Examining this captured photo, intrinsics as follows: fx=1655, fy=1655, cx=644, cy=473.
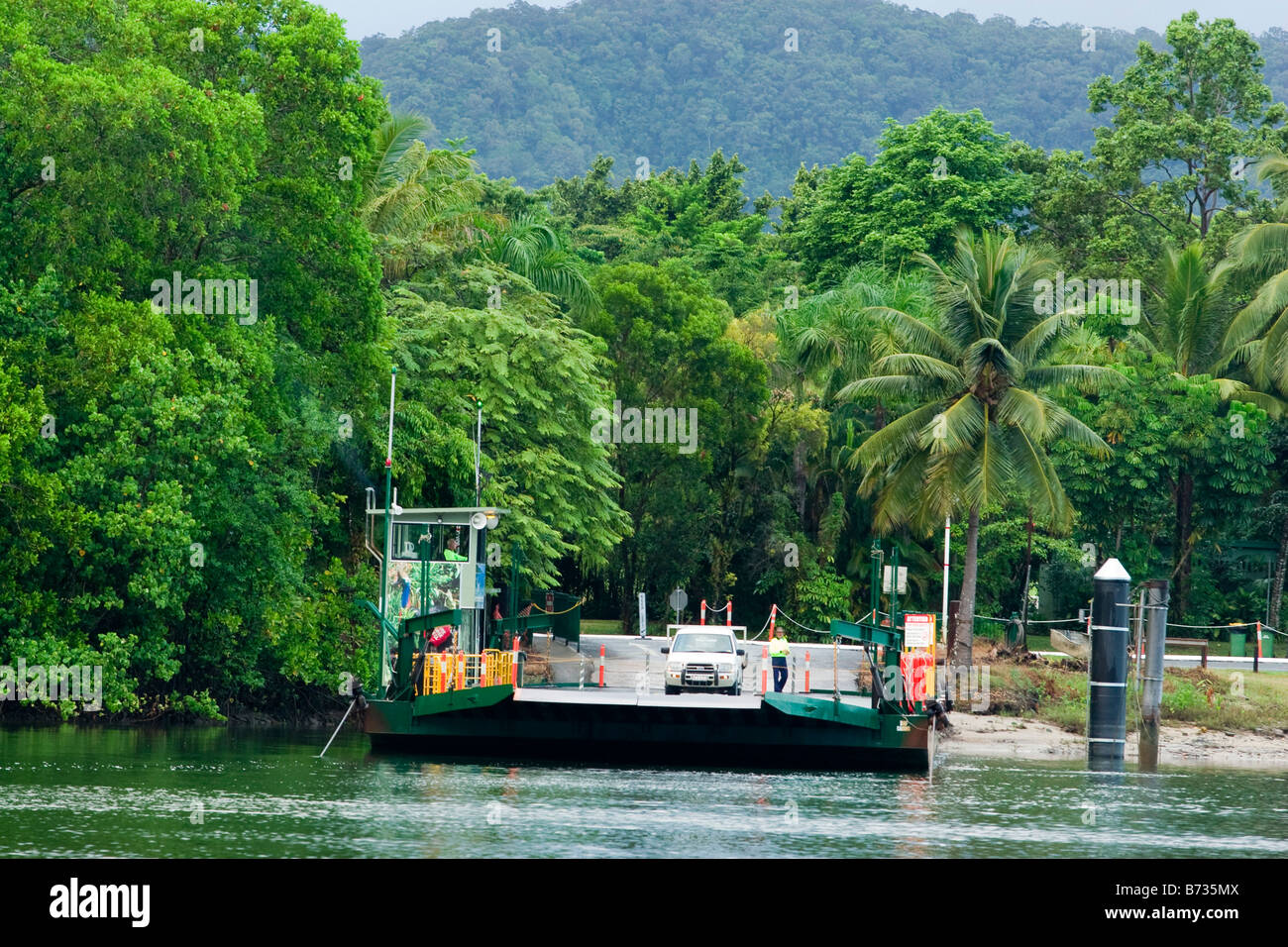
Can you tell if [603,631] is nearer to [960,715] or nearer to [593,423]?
[593,423]

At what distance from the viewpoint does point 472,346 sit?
146ft

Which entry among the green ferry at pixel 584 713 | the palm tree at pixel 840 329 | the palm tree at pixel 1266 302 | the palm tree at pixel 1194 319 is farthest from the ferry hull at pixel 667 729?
the palm tree at pixel 1266 302

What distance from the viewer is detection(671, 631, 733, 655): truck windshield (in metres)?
35.5

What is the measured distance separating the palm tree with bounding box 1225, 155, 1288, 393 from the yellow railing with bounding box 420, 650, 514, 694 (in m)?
29.8

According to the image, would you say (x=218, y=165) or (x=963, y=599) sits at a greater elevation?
(x=218, y=165)

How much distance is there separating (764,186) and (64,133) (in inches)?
6443

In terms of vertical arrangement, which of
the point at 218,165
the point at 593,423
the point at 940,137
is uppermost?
the point at 940,137

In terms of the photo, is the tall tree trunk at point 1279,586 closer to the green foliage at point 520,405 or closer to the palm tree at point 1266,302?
the palm tree at point 1266,302

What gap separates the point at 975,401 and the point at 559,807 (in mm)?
21467

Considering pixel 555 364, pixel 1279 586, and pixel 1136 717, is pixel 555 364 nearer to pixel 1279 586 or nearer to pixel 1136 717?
pixel 1136 717

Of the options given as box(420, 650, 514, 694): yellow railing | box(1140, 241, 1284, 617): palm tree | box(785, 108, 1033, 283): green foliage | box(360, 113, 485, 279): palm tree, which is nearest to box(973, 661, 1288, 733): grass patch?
box(1140, 241, 1284, 617): palm tree

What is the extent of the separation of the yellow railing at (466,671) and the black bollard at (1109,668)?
11535 mm
